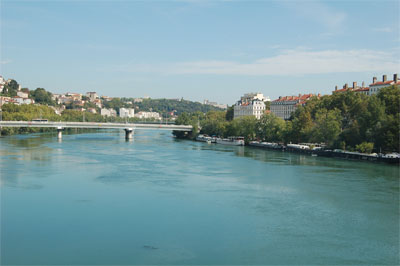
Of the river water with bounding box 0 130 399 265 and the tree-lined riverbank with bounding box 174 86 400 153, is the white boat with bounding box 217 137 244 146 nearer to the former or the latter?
the tree-lined riverbank with bounding box 174 86 400 153

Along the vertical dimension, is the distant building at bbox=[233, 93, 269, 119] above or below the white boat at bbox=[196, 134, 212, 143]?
above

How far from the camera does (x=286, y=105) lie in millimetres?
53781

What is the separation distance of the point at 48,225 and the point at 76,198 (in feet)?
9.44

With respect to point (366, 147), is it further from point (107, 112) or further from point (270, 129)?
point (107, 112)

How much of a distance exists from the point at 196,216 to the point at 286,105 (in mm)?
44015

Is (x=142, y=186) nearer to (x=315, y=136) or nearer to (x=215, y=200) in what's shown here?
(x=215, y=200)

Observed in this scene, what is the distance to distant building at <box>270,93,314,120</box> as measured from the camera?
51.6 m

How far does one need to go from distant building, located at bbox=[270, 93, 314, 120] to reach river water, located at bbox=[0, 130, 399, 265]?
1288 inches

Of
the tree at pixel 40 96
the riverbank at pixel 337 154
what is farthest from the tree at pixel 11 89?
the riverbank at pixel 337 154

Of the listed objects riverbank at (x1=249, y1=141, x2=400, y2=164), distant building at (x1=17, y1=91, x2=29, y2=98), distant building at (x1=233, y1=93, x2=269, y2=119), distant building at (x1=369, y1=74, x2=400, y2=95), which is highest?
distant building at (x1=17, y1=91, x2=29, y2=98)

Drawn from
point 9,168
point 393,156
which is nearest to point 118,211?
point 9,168

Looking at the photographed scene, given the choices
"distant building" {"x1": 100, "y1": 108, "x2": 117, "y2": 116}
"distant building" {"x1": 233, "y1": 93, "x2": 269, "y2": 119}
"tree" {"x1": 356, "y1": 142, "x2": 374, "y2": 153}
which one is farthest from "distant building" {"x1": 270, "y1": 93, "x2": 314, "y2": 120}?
"distant building" {"x1": 100, "y1": 108, "x2": 117, "y2": 116}

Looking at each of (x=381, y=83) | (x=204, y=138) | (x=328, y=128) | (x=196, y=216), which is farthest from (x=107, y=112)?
(x=196, y=216)

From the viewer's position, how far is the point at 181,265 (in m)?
8.12
